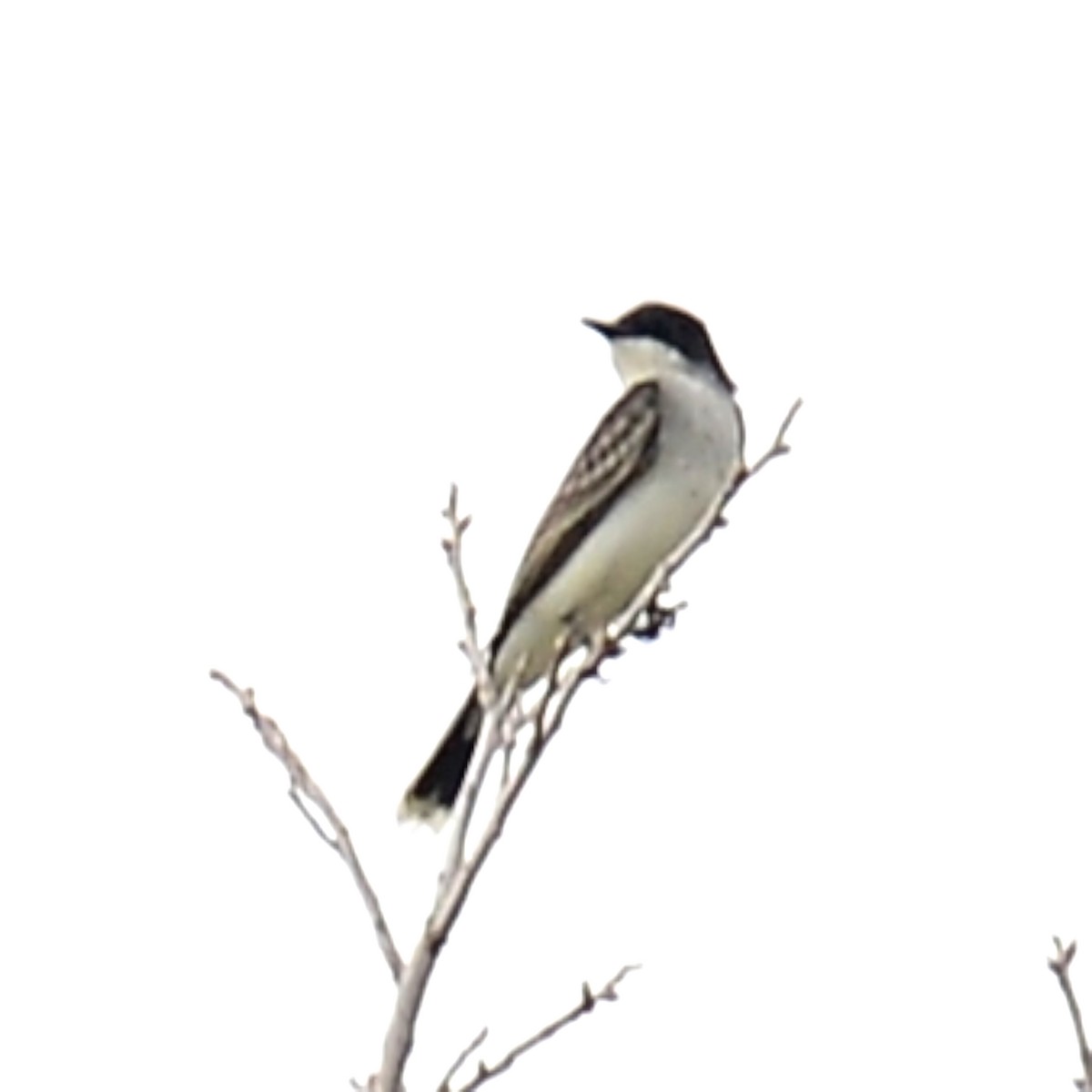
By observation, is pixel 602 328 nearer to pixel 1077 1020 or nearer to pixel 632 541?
pixel 632 541

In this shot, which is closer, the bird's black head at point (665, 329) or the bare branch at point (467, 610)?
the bare branch at point (467, 610)

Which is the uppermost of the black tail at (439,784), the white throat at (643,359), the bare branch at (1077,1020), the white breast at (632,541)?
the white throat at (643,359)

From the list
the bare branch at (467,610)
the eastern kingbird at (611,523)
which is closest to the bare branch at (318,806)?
the bare branch at (467,610)

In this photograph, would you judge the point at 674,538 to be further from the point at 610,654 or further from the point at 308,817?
the point at 308,817

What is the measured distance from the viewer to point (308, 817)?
5.96 meters

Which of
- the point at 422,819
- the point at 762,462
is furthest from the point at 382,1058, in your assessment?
the point at 422,819

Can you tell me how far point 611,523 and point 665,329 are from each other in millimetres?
1395

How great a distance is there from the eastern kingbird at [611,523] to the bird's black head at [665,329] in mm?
333

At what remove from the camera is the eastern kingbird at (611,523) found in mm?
10117

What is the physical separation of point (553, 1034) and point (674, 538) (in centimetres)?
485

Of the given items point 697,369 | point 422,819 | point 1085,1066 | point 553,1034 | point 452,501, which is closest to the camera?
point 1085,1066

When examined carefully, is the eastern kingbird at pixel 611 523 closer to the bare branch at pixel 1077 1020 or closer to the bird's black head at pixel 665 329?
the bird's black head at pixel 665 329

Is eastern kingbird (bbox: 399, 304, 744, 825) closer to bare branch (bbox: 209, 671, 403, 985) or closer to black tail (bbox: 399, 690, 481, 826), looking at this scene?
black tail (bbox: 399, 690, 481, 826)

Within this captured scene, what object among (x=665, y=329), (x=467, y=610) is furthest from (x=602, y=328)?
(x=467, y=610)
